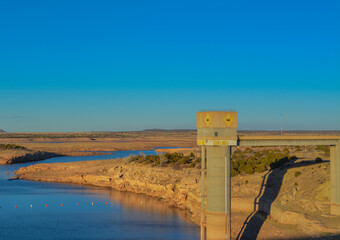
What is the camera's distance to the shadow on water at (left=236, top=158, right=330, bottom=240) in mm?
28047

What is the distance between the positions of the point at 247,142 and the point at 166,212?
722 inches

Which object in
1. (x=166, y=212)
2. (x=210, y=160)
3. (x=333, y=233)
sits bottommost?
(x=166, y=212)

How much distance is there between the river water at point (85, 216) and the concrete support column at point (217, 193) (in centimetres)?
802

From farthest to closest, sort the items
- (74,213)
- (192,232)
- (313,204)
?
(74,213) → (192,232) → (313,204)

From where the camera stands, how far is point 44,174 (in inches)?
2527

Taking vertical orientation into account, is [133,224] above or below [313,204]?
below

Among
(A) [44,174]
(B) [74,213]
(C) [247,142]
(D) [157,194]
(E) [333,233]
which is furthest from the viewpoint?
(A) [44,174]

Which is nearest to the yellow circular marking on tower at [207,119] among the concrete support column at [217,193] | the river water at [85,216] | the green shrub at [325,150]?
the concrete support column at [217,193]

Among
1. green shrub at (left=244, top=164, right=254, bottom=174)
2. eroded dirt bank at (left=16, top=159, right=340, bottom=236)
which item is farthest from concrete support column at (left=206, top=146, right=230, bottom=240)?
green shrub at (left=244, top=164, right=254, bottom=174)

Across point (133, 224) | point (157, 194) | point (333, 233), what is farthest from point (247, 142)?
point (157, 194)

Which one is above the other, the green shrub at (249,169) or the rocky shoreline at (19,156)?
the green shrub at (249,169)

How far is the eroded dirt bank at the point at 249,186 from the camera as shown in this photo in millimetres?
27562

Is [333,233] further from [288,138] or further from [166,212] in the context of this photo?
[166,212]

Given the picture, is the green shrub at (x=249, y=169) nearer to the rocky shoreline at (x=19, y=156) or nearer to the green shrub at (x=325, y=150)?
the green shrub at (x=325, y=150)
